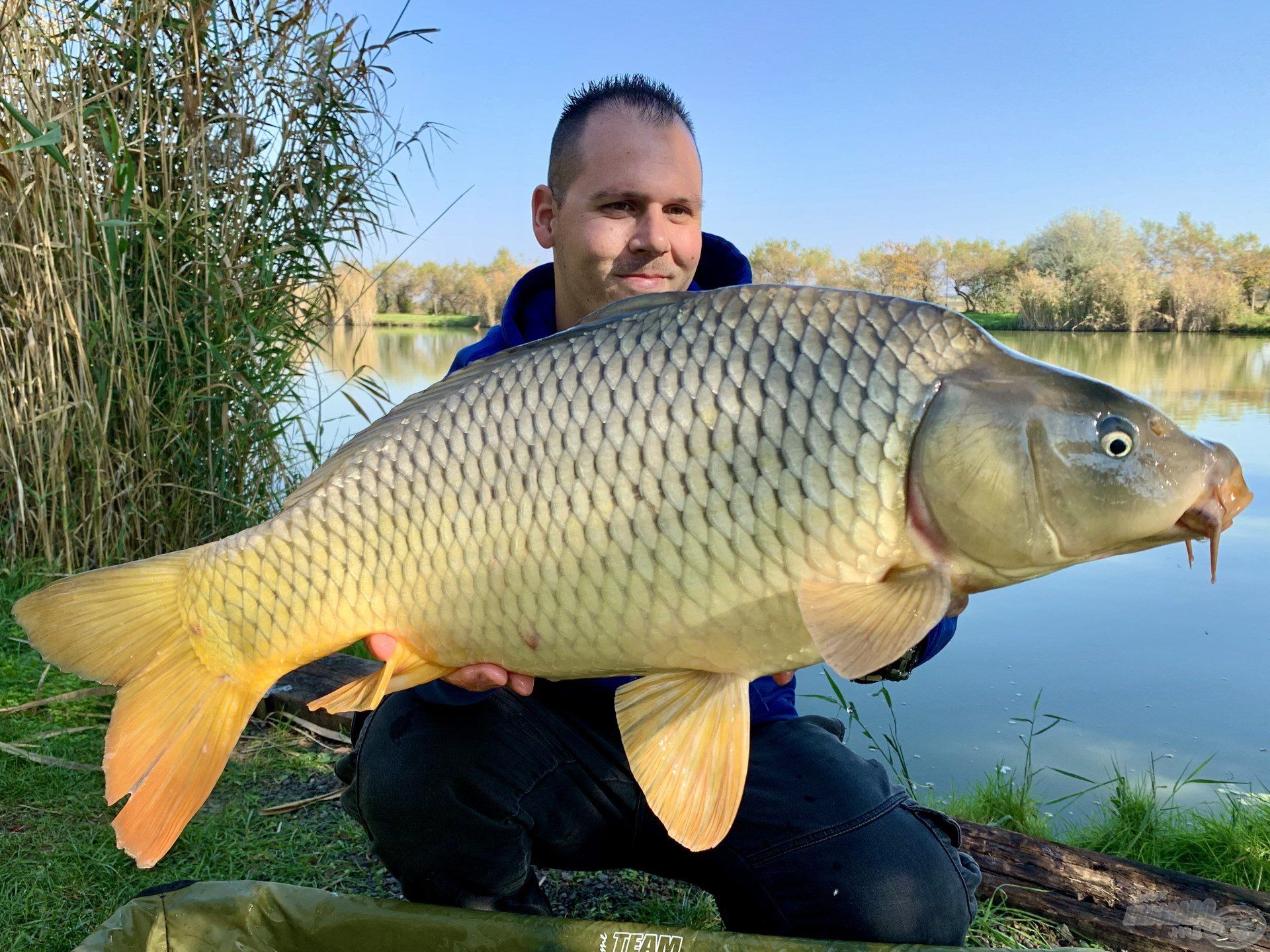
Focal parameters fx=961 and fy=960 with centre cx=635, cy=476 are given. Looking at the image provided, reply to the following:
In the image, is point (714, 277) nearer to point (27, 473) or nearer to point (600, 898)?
point (600, 898)

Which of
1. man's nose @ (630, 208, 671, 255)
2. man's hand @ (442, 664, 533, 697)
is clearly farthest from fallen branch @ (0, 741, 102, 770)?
man's nose @ (630, 208, 671, 255)

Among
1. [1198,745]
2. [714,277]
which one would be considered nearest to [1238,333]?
[1198,745]

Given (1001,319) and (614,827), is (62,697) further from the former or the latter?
(1001,319)

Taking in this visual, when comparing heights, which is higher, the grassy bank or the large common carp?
the large common carp

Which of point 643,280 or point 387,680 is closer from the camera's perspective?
point 387,680

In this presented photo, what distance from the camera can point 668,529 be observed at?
1.00 m

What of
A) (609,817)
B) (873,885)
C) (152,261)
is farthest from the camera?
(152,261)

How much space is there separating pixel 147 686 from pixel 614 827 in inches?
26.4

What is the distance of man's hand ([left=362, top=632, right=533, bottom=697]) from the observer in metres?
1.14

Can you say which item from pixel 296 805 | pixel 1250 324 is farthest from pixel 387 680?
pixel 1250 324

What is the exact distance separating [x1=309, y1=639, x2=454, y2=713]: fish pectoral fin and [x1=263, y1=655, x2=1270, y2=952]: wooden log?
1087 mm

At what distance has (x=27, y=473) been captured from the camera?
10.1 feet

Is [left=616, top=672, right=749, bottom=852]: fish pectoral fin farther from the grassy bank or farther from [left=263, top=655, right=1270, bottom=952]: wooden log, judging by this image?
[left=263, top=655, right=1270, bottom=952]: wooden log

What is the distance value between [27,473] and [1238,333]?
64.7 ft
